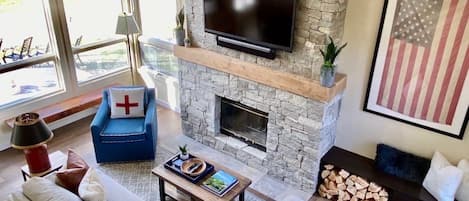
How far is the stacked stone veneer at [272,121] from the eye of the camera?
12.2 feet

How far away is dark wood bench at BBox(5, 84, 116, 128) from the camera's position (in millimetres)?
4665

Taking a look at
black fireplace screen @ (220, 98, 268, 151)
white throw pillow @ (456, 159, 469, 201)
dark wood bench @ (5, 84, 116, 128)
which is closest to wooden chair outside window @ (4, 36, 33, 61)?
dark wood bench @ (5, 84, 116, 128)

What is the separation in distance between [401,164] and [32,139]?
3.33 m

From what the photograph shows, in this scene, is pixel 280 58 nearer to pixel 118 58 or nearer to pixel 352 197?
pixel 352 197

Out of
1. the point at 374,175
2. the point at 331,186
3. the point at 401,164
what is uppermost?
the point at 401,164

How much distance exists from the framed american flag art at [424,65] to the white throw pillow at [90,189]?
2.55 m

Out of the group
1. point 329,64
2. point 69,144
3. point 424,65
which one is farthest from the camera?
A: point 69,144

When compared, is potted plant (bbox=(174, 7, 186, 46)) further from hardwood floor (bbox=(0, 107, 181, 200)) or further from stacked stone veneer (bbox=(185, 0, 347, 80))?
hardwood floor (bbox=(0, 107, 181, 200))

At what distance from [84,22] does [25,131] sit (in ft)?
7.43

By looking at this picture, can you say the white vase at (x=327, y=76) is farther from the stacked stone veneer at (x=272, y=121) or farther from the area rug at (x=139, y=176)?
the area rug at (x=139, y=176)

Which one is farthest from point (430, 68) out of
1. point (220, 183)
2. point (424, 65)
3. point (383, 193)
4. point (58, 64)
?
point (58, 64)

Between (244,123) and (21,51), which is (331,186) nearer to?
(244,123)

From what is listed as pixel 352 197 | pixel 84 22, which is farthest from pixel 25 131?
pixel 352 197

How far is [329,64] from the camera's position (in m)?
3.33
